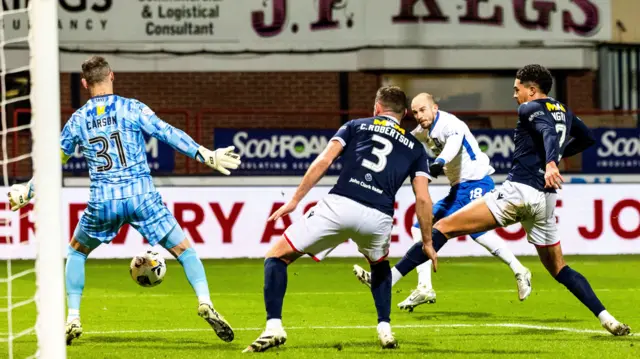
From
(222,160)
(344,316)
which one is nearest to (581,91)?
(344,316)

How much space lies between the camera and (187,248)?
29.8ft

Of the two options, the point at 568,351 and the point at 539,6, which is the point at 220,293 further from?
the point at 539,6

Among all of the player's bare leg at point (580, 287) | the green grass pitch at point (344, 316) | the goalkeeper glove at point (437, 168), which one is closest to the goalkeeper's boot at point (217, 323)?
the green grass pitch at point (344, 316)

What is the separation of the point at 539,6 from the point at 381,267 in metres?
15.5

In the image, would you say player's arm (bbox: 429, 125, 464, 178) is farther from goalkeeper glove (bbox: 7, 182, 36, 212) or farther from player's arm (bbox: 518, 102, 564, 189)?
goalkeeper glove (bbox: 7, 182, 36, 212)

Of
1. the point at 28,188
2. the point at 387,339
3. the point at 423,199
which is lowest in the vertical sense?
the point at 387,339

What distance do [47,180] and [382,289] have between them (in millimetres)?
3079

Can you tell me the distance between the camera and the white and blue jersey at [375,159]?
27.8ft

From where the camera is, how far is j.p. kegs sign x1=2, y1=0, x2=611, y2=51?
2253 centimetres

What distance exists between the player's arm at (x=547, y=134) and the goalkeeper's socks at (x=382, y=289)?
136 cm

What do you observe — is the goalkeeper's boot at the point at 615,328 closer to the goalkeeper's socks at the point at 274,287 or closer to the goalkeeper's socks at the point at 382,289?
the goalkeeper's socks at the point at 382,289

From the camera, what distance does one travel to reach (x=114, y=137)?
8898mm

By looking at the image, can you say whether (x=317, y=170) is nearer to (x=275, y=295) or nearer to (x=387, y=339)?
(x=275, y=295)

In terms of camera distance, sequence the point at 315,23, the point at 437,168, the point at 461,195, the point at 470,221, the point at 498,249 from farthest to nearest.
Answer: the point at 315,23
the point at 498,249
the point at 461,195
the point at 437,168
the point at 470,221
